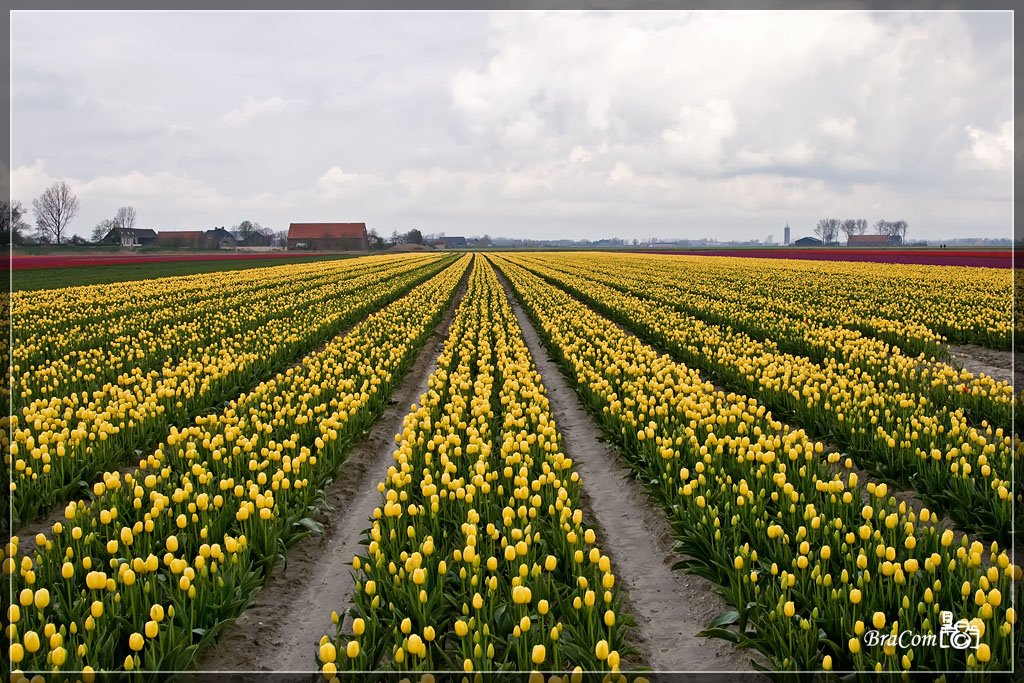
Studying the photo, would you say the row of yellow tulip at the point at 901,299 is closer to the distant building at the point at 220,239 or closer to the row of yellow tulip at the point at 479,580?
the row of yellow tulip at the point at 479,580

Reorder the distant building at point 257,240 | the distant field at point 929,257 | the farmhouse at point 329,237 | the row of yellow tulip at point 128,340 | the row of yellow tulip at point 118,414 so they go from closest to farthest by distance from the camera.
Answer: the row of yellow tulip at point 118,414 < the row of yellow tulip at point 128,340 < the distant field at point 929,257 < the farmhouse at point 329,237 < the distant building at point 257,240

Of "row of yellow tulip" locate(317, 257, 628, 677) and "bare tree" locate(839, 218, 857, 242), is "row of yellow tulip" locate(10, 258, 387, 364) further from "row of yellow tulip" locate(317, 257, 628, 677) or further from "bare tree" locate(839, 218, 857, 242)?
"bare tree" locate(839, 218, 857, 242)

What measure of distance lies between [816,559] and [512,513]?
2168mm

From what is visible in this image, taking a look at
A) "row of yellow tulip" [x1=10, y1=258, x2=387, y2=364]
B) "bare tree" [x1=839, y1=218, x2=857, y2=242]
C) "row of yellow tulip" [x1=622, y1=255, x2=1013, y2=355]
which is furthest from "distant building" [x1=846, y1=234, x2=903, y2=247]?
"row of yellow tulip" [x1=10, y1=258, x2=387, y2=364]

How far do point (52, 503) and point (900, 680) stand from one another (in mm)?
6987

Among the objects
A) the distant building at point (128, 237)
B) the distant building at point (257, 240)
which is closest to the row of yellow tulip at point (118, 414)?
the distant building at point (128, 237)

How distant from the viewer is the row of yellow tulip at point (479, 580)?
3631 mm

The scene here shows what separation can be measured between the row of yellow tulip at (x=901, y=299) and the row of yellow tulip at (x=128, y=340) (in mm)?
15164

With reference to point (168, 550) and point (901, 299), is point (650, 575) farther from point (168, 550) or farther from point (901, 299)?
point (901, 299)

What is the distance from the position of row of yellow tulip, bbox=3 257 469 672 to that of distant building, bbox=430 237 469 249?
162 meters

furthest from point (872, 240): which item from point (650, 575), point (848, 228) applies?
point (650, 575)

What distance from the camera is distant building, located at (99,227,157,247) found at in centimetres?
11025

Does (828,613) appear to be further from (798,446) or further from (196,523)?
(196,523)

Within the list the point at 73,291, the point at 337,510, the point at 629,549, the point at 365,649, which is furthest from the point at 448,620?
the point at 73,291
